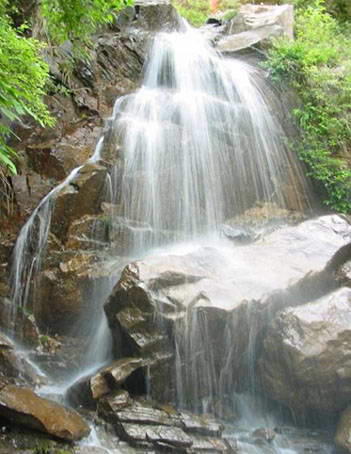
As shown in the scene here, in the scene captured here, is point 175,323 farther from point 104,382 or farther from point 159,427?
point 159,427

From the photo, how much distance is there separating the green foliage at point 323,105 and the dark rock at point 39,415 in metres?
6.44

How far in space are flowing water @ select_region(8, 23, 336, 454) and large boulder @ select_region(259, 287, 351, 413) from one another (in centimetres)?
218

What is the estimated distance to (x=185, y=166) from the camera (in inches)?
328

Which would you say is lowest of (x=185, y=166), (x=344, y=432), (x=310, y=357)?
(x=344, y=432)

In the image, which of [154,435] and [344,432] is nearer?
[154,435]

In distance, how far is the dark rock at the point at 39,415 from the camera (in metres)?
4.27

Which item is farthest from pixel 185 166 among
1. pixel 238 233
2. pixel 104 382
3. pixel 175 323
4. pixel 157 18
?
pixel 157 18

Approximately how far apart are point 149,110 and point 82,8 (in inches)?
174

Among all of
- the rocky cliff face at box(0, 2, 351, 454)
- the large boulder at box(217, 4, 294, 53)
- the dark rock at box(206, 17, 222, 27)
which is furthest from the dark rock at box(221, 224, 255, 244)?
the dark rock at box(206, 17, 222, 27)

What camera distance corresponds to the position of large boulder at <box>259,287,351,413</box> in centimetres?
508

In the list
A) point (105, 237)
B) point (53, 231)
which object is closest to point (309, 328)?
point (105, 237)

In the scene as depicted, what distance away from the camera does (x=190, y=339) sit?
5289mm

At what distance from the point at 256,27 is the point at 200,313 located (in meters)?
10.2

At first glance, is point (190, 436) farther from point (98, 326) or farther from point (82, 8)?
point (82, 8)
